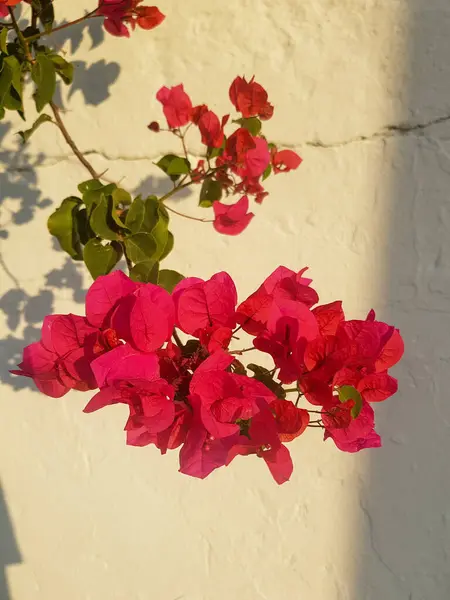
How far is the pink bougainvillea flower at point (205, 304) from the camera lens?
434 millimetres

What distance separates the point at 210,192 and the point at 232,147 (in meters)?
0.08

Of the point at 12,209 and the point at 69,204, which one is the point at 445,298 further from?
the point at 12,209

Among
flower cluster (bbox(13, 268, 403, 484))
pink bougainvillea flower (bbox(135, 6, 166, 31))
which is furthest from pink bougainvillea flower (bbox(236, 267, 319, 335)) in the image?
pink bougainvillea flower (bbox(135, 6, 166, 31))

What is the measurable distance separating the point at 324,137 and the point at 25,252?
514 millimetres

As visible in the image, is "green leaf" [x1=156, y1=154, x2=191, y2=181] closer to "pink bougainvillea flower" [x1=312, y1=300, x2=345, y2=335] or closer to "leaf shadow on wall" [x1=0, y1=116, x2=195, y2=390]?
"leaf shadow on wall" [x1=0, y1=116, x2=195, y2=390]

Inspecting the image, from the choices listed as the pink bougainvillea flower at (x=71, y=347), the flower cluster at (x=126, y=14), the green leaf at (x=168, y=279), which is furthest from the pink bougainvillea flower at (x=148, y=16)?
the pink bougainvillea flower at (x=71, y=347)

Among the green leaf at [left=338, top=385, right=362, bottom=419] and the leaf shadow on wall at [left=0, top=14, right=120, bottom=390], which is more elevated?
the leaf shadow on wall at [left=0, top=14, right=120, bottom=390]

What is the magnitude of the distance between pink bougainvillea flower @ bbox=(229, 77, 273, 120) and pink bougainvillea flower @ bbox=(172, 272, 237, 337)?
31 cm

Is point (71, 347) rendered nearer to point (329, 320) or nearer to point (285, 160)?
point (329, 320)

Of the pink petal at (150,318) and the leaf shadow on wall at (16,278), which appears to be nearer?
the pink petal at (150,318)

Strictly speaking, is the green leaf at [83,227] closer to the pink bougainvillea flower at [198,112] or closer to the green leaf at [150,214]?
the green leaf at [150,214]

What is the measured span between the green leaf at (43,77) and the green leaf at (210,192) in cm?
22

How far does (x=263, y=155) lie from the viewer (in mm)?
662

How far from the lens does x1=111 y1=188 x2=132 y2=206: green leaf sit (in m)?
0.61
